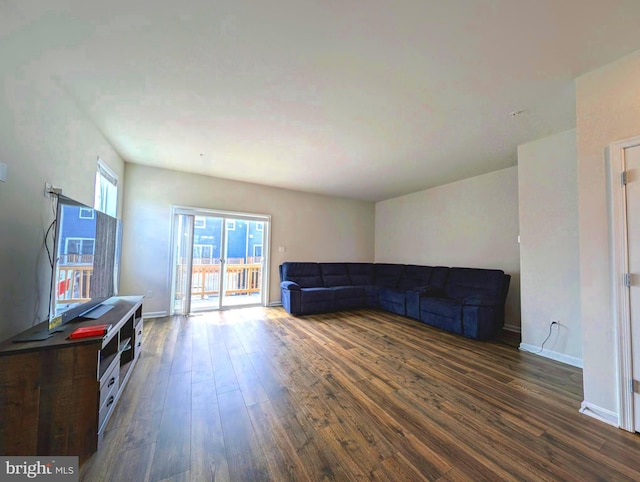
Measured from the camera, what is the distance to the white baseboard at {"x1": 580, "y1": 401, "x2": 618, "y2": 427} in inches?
67.7

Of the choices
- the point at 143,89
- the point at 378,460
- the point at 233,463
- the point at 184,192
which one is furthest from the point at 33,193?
the point at 378,460

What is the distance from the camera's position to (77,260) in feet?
5.85

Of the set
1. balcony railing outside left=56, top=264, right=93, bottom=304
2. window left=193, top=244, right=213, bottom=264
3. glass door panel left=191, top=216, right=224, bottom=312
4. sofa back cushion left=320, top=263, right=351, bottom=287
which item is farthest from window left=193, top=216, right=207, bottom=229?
balcony railing outside left=56, top=264, right=93, bottom=304

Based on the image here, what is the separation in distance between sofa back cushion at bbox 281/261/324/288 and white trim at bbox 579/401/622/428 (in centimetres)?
410

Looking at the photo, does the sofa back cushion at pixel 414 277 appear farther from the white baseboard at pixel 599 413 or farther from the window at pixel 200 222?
the window at pixel 200 222

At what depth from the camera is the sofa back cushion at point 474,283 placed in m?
3.62

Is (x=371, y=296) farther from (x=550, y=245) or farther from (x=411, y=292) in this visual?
(x=550, y=245)

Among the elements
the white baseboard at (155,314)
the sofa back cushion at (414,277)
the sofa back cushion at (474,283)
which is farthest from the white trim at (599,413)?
the white baseboard at (155,314)

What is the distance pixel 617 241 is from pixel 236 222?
5043 mm

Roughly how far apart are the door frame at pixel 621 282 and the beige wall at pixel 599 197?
5 centimetres

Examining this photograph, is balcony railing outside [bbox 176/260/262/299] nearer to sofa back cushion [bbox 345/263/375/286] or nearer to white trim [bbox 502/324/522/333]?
sofa back cushion [bbox 345/263/375/286]

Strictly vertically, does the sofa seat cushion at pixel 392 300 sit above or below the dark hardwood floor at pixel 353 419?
above

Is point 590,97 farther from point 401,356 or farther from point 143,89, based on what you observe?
point 143,89

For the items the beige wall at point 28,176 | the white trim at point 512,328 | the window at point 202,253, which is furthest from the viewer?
the window at point 202,253
